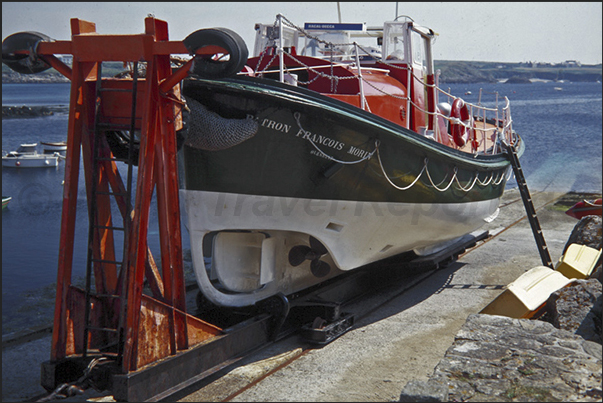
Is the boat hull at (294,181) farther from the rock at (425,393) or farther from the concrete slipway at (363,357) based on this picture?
the rock at (425,393)

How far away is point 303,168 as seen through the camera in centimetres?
567

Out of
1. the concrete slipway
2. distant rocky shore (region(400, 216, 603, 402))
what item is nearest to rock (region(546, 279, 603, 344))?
distant rocky shore (region(400, 216, 603, 402))

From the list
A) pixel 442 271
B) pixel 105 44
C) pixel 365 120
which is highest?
pixel 105 44

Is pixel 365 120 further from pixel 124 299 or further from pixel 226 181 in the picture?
pixel 124 299

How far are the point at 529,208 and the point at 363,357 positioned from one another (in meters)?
4.77

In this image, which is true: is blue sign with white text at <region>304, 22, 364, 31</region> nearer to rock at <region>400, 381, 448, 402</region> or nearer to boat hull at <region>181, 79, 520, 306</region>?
boat hull at <region>181, 79, 520, 306</region>

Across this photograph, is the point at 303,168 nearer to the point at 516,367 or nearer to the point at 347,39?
the point at 516,367

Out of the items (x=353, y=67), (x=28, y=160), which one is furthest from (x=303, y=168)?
(x=28, y=160)

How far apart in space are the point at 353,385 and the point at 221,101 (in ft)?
8.27

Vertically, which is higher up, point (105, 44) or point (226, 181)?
point (105, 44)

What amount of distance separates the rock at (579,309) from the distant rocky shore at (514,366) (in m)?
0.02

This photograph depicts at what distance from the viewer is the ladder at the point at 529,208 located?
8586mm

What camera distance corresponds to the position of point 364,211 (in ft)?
20.7

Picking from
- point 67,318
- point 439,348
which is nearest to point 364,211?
Result: point 439,348
